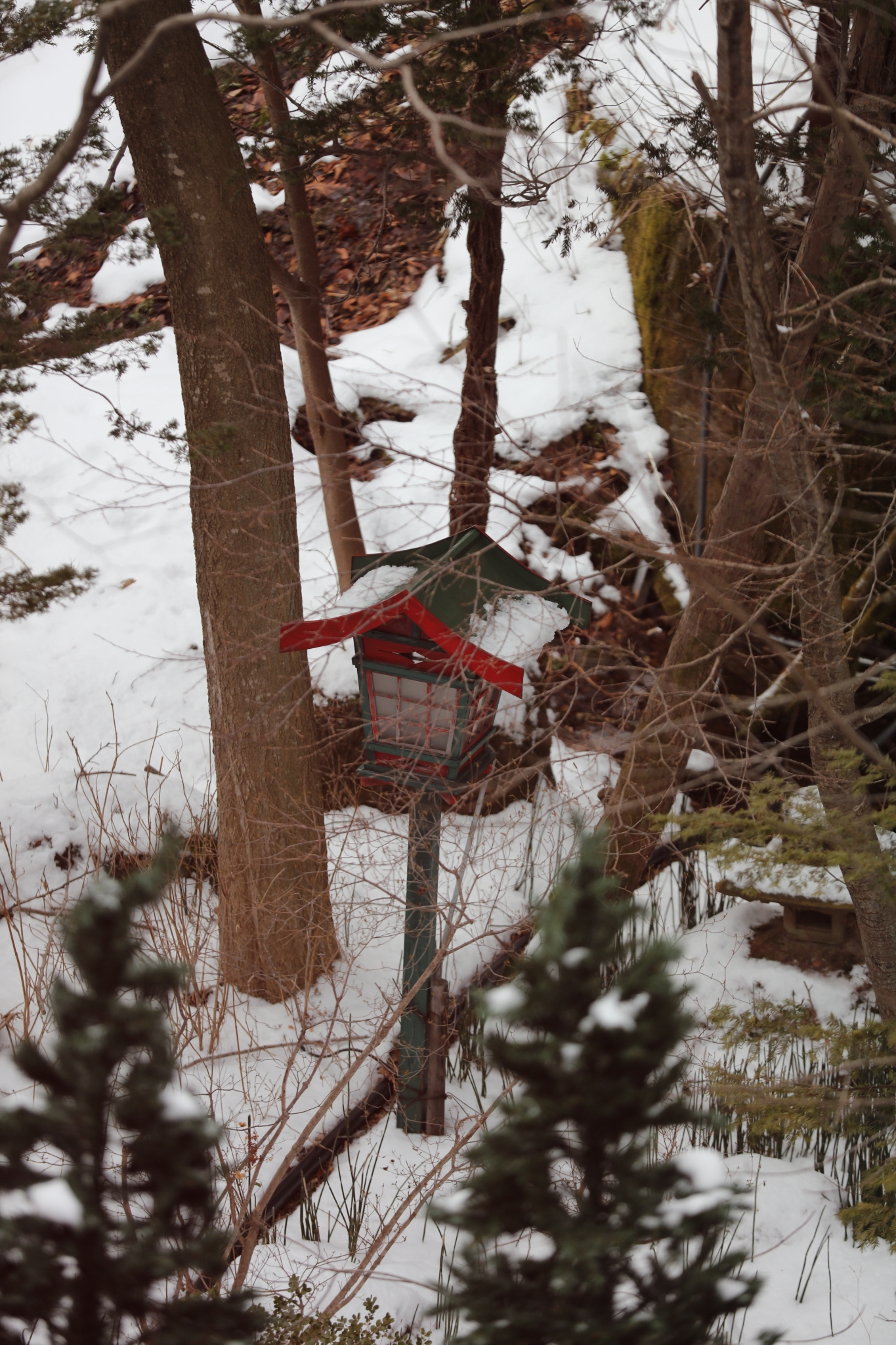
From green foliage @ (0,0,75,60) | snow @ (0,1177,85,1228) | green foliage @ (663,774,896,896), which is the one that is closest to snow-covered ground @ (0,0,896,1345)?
green foliage @ (663,774,896,896)

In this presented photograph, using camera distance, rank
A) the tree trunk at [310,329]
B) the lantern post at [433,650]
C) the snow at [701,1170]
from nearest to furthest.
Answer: the snow at [701,1170]
the lantern post at [433,650]
the tree trunk at [310,329]

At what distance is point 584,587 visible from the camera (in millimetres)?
7258

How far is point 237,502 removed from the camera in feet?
14.1

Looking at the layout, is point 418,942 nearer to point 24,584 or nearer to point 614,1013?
point 24,584

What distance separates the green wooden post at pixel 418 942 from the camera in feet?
12.5

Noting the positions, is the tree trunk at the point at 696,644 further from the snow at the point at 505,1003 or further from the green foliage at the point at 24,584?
the snow at the point at 505,1003

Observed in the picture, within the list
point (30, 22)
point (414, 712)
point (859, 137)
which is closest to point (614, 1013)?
point (414, 712)

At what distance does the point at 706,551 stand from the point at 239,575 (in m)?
2.28

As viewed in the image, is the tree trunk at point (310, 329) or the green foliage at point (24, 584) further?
the tree trunk at point (310, 329)

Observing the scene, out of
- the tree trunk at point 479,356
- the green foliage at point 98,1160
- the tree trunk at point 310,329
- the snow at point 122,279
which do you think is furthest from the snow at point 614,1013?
the snow at point 122,279

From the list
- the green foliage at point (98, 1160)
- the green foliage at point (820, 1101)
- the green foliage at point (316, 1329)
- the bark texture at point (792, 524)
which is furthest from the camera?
the green foliage at point (820, 1101)

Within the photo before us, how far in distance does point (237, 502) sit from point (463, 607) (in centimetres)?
146

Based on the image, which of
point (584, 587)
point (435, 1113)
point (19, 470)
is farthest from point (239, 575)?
point (19, 470)

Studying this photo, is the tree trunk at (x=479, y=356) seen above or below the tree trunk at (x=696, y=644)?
above
